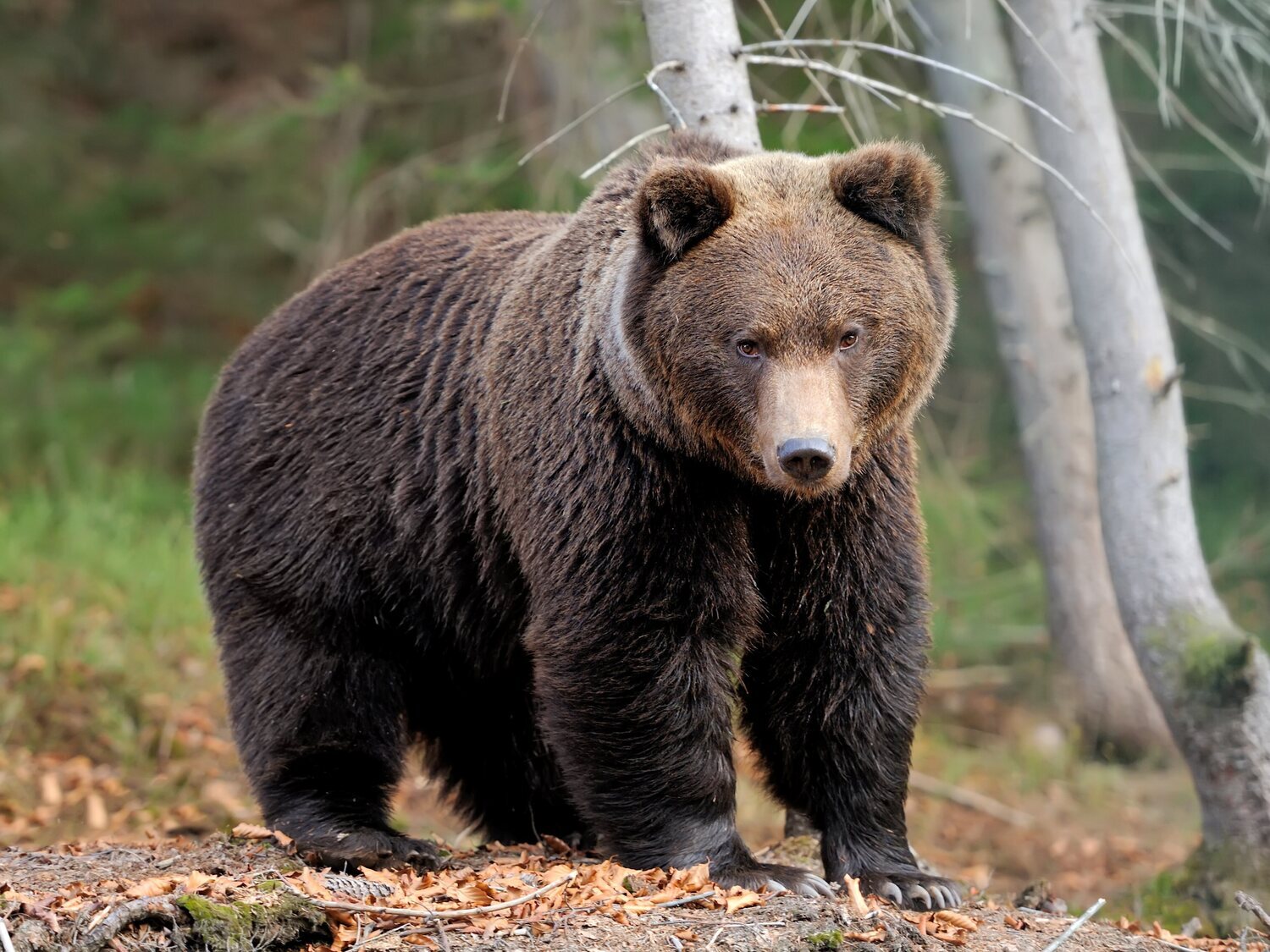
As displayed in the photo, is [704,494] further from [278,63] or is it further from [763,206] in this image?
[278,63]

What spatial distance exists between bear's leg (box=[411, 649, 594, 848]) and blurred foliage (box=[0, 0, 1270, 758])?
2.91m

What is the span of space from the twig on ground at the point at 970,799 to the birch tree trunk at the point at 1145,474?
12.2ft

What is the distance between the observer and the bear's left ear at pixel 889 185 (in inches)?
188

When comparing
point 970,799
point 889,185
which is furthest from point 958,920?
point 970,799

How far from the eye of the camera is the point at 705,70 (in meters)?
6.31

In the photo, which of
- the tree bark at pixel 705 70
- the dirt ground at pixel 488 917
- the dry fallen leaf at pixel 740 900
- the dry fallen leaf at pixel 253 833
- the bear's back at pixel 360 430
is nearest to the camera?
the dirt ground at pixel 488 917

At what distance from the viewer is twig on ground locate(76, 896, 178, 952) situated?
13.2 feet

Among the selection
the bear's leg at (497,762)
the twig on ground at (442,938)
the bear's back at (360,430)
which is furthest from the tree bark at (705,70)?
the twig on ground at (442,938)

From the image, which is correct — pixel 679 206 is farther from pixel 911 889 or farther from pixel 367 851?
pixel 367 851

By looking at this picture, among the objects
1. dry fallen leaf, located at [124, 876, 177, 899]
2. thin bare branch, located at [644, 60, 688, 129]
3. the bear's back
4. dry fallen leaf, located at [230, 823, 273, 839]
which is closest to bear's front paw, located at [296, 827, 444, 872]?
dry fallen leaf, located at [230, 823, 273, 839]

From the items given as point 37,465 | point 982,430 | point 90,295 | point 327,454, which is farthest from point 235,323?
point 327,454

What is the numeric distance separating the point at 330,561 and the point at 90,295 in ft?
29.3

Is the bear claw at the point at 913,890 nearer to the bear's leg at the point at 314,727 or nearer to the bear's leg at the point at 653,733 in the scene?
the bear's leg at the point at 653,733

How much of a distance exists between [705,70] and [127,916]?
13.5 feet
